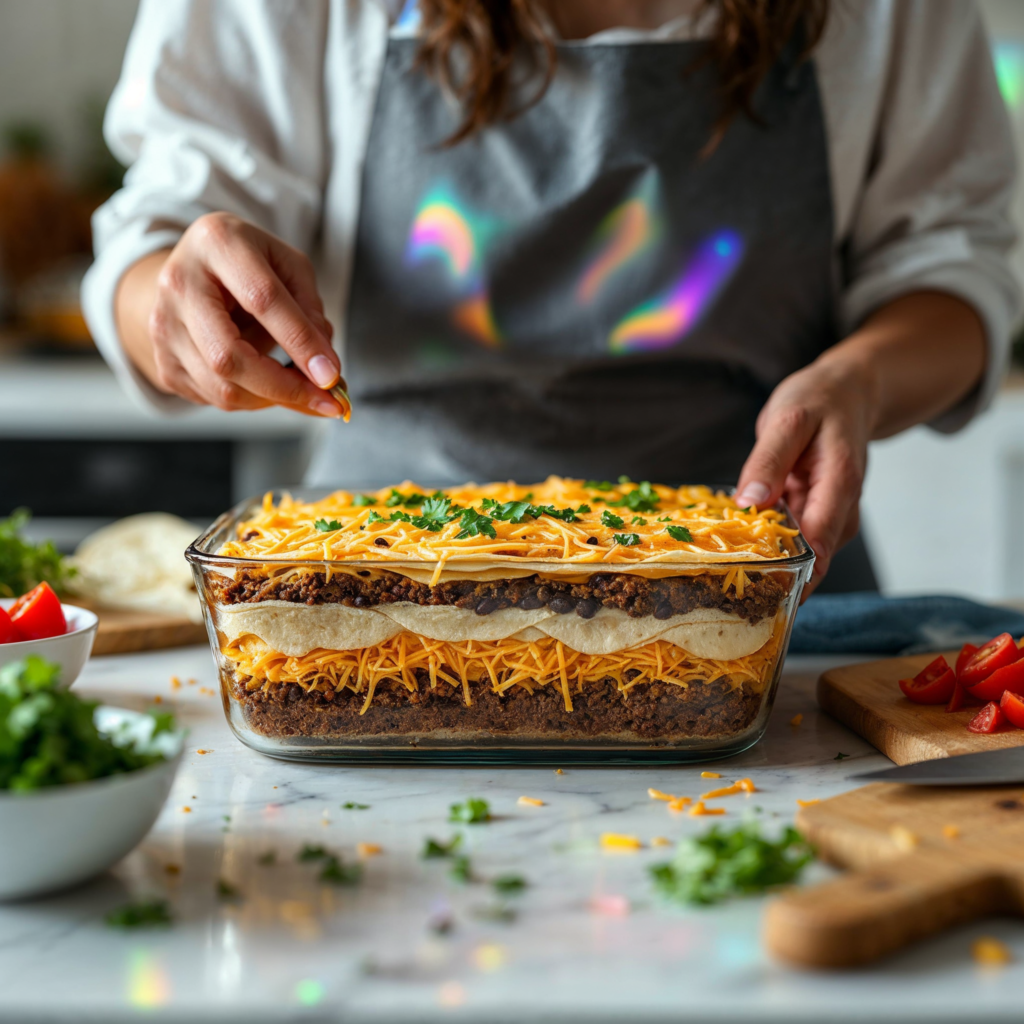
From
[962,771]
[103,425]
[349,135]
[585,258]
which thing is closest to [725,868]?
[962,771]

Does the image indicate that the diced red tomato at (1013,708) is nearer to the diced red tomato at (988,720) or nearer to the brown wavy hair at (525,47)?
the diced red tomato at (988,720)

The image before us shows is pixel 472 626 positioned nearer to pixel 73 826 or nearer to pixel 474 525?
pixel 474 525

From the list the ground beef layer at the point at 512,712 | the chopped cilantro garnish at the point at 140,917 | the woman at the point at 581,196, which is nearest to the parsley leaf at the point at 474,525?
the ground beef layer at the point at 512,712

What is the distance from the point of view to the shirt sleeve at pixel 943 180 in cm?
137

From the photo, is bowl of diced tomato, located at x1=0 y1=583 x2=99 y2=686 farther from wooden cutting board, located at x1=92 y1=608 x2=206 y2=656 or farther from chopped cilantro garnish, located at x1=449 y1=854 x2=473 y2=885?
chopped cilantro garnish, located at x1=449 y1=854 x2=473 y2=885

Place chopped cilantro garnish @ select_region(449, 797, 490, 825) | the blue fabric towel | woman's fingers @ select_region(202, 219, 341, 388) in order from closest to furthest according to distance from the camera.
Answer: chopped cilantro garnish @ select_region(449, 797, 490, 825) < woman's fingers @ select_region(202, 219, 341, 388) < the blue fabric towel

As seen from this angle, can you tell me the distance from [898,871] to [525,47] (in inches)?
42.4

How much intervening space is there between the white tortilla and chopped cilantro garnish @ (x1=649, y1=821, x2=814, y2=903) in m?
0.18

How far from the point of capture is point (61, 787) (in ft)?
1.91

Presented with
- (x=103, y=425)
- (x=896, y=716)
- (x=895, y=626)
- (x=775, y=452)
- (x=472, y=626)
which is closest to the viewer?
(x=472, y=626)

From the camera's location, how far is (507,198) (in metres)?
1.36

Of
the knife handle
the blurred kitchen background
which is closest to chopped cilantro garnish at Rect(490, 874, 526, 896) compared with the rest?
the knife handle

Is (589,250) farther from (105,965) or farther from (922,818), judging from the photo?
(105,965)

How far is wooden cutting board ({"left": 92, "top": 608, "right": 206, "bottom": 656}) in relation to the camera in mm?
1157
